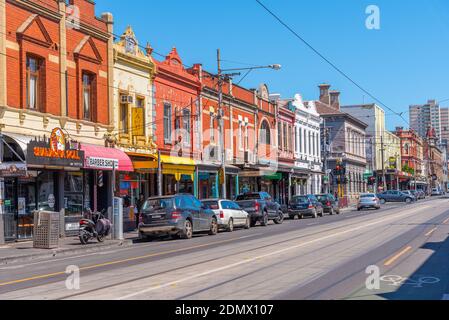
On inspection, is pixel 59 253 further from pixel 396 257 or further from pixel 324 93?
pixel 324 93

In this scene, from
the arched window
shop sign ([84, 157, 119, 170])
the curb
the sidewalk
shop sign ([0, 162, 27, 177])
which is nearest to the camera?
the curb

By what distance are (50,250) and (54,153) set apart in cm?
501

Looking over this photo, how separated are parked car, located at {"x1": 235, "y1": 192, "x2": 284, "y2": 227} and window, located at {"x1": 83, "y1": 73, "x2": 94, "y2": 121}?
9651 mm

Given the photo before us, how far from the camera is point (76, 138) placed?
27.2 metres

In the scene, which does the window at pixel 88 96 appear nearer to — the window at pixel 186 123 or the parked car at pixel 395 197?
the window at pixel 186 123

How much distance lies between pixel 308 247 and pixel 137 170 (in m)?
14.8

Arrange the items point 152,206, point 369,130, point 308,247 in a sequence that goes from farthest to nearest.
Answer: point 369,130, point 152,206, point 308,247

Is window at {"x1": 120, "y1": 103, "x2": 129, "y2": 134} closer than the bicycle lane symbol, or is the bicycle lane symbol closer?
the bicycle lane symbol

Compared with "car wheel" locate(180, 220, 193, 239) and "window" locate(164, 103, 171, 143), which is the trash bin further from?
"window" locate(164, 103, 171, 143)

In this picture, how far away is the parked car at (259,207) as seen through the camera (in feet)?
110

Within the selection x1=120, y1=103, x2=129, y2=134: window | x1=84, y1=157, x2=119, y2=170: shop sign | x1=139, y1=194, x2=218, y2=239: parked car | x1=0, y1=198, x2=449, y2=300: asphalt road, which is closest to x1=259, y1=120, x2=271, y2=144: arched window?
x1=120, y1=103, x2=129, y2=134: window

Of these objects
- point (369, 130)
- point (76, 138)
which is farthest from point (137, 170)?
point (369, 130)

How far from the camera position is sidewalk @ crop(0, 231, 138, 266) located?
1873 cm
